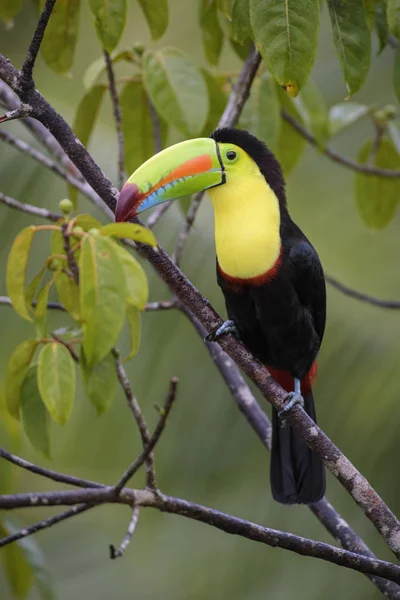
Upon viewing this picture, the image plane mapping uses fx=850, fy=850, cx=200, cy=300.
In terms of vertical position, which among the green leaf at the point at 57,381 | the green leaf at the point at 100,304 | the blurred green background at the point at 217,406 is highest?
the green leaf at the point at 100,304

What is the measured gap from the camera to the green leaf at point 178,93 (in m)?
2.24

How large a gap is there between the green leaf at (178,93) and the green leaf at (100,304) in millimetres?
932

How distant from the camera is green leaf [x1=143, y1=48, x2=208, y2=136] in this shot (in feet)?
7.36

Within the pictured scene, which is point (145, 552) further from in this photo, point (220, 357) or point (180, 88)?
point (180, 88)

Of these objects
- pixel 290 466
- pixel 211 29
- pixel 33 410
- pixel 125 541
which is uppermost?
pixel 211 29

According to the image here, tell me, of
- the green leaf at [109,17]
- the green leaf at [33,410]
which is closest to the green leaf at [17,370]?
the green leaf at [33,410]

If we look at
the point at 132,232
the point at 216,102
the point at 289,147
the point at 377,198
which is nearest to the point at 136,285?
the point at 132,232

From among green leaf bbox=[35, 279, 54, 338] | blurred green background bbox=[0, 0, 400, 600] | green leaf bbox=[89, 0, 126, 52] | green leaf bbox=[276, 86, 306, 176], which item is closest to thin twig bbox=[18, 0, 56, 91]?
green leaf bbox=[89, 0, 126, 52]

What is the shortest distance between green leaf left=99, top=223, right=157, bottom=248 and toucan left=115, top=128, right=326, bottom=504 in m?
0.49

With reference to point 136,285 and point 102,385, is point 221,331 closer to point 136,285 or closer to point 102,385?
point 102,385

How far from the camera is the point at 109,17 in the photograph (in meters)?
1.78

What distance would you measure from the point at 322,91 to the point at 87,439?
2178 millimetres

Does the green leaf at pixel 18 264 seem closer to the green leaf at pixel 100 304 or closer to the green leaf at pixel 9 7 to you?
the green leaf at pixel 100 304

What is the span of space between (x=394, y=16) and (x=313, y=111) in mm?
965
